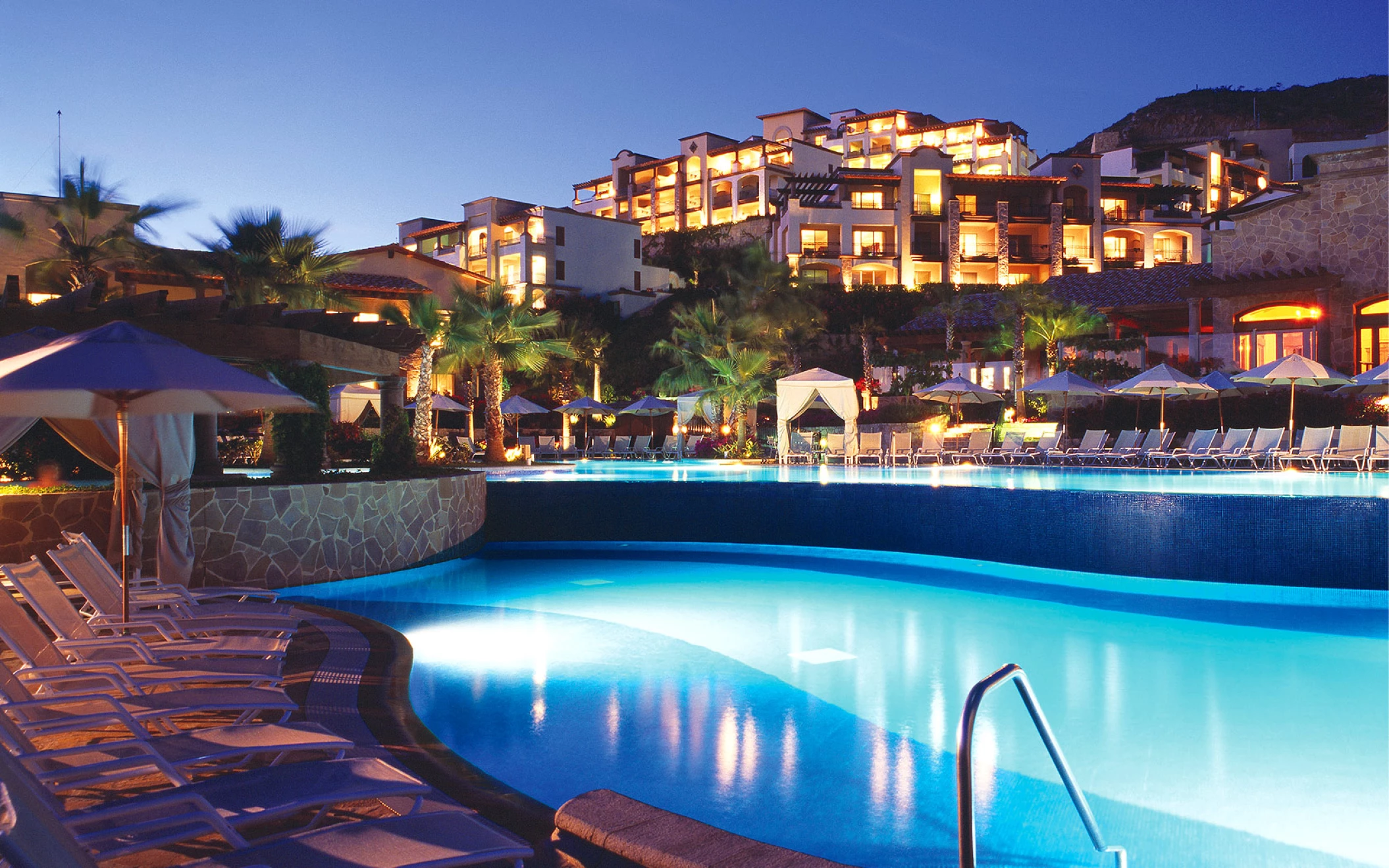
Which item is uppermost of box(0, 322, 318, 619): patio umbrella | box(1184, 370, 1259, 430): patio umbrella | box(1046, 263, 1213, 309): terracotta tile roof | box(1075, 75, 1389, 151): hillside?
box(1075, 75, 1389, 151): hillside

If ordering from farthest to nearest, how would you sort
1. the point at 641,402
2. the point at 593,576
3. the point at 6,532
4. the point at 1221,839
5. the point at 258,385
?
the point at 641,402
the point at 593,576
the point at 6,532
the point at 258,385
the point at 1221,839

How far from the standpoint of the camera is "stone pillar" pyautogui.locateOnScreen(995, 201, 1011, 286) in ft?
164

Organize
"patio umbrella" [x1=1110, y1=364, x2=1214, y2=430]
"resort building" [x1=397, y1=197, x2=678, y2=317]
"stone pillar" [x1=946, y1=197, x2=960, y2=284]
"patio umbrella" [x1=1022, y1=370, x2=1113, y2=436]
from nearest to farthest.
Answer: "patio umbrella" [x1=1110, y1=364, x2=1214, y2=430] < "patio umbrella" [x1=1022, y1=370, x2=1113, y2=436] < "stone pillar" [x1=946, y1=197, x2=960, y2=284] < "resort building" [x1=397, y1=197, x2=678, y2=317]

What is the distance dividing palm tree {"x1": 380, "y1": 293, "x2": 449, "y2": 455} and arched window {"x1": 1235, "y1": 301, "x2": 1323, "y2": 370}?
22.6m

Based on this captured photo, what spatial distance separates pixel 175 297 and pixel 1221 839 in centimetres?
3768

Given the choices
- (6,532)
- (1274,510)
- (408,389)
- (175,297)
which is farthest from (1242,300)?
(175,297)

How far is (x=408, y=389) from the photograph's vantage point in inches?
1344

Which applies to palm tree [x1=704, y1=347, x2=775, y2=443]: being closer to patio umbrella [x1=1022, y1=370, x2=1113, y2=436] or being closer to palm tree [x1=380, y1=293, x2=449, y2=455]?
palm tree [x1=380, y1=293, x2=449, y2=455]

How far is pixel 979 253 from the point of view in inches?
2004

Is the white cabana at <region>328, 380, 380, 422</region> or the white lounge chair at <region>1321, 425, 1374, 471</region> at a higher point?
the white cabana at <region>328, 380, 380, 422</region>

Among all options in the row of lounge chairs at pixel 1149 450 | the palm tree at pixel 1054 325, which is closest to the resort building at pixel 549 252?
the palm tree at pixel 1054 325

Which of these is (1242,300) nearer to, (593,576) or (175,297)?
(593,576)

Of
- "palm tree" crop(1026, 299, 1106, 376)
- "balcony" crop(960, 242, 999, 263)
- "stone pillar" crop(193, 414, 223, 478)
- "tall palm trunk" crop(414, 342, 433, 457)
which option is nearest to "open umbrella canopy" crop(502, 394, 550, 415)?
"tall palm trunk" crop(414, 342, 433, 457)

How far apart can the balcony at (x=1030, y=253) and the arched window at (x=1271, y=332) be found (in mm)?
23445
